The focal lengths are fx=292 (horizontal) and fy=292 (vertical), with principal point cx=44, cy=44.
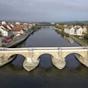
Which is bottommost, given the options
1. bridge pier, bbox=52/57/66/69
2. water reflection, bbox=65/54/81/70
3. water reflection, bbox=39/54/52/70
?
water reflection, bbox=65/54/81/70

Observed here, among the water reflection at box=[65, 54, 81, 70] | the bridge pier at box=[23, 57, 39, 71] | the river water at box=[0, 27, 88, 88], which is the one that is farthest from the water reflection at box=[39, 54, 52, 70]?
the water reflection at box=[65, 54, 81, 70]

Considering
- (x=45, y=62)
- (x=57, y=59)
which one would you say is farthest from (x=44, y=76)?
(x=45, y=62)

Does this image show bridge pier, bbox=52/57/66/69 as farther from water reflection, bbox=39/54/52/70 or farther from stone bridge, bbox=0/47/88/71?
water reflection, bbox=39/54/52/70

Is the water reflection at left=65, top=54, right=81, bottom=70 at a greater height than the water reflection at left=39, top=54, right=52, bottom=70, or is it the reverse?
the water reflection at left=39, top=54, right=52, bottom=70

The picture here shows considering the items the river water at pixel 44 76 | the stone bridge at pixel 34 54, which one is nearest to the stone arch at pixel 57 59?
the stone bridge at pixel 34 54

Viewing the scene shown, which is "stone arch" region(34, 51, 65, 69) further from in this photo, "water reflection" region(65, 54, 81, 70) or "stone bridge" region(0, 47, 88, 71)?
"water reflection" region(65, 54, 81, 70)

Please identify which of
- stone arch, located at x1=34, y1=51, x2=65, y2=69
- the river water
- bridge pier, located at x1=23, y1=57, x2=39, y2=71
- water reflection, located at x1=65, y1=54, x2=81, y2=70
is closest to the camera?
the river water

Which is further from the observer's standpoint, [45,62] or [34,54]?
[45,62]

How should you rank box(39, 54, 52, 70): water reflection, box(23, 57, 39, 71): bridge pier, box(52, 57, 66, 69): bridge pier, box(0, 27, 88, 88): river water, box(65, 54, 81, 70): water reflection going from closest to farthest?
1. box(0, 27, 88, 88): river water
2. box(23, 57, 39, 71): bridge pier
3. box(52, 57, 66, 69): bridge pier
4. box(65, 54, 81, 70): water reflection
5. box(39, 54, 52, 70): water reflection

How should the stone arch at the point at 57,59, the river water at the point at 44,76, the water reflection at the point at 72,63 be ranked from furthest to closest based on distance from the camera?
the water reflection at the point at 72,63 → the stone arch at the point at 57,59 → the river water at the point at 44,76

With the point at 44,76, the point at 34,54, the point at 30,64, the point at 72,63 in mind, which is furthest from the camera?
the point at 72,63

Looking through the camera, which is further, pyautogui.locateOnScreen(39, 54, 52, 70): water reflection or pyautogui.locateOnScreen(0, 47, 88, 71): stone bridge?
pyautogui.locateOnScreen(39, 54, 52, 70): water reflection

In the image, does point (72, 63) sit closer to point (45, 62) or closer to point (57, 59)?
point (57, 59)

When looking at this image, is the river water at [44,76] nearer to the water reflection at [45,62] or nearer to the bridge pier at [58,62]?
the water reflection at [45,62]
